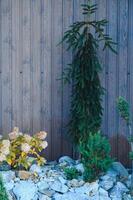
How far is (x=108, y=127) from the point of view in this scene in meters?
5.75

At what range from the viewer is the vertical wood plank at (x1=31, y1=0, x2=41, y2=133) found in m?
5.66

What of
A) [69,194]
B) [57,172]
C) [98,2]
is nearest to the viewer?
[69,194]

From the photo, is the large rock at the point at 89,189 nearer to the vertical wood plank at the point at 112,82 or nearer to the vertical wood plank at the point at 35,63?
the vertical wood plank at the point at 112,82

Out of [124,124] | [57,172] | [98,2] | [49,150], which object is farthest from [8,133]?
[98,2]

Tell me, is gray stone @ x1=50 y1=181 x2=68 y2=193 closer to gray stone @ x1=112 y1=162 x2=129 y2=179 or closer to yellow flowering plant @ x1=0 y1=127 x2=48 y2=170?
yellow flowering plant @ x1=0 y1=127 x2=48 y2=170

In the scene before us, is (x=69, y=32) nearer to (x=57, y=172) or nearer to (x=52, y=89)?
(x=52, y=89)

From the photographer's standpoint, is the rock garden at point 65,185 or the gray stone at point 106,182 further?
the gray stone at point 106,182

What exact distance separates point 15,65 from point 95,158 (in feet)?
5.12

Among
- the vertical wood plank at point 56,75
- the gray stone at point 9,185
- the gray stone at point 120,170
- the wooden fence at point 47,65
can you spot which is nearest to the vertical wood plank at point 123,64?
the wooden fence at point 47,65

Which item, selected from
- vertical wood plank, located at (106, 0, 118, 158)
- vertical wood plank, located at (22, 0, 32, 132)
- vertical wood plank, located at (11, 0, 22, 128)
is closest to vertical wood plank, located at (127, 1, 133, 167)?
vertical wood plank, located at (106, 0, 118, 158)

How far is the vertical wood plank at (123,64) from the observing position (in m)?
5.66

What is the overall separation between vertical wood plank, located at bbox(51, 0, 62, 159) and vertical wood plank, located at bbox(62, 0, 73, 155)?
0.05 m

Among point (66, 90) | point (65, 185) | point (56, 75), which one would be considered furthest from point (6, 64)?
point (65, 185)

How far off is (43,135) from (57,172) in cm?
43
